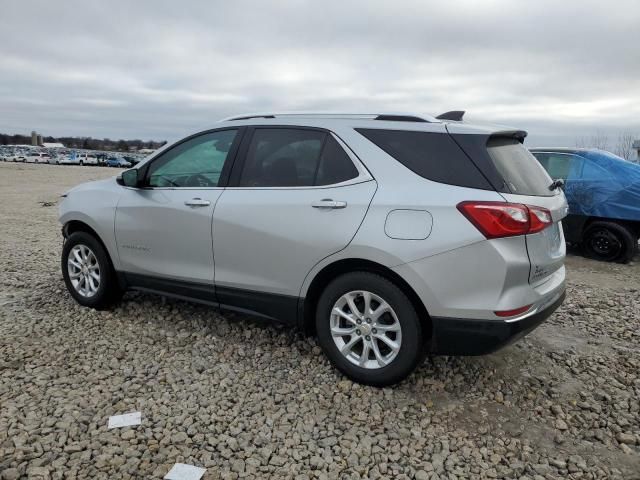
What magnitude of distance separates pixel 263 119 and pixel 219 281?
49.9 inches

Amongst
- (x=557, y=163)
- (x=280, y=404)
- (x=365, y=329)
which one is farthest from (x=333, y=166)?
(x=557, y=163)

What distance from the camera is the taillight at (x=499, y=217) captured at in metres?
2.86

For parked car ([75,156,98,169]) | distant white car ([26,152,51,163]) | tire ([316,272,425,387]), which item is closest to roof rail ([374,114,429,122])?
tire ([316,272,425,387])

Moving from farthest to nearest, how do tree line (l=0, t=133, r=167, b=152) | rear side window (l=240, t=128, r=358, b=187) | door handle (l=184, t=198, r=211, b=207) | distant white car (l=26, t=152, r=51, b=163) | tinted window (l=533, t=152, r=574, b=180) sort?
tree line (l=0, t=133, r=167, b=152)
distant white car (l=26, t=152, r=51, b=163)
tinted window (l=533, t=152, r=574, b=180)
door handle (l=184, t=198, r=211, b=207)
rear side window (l=240, t=128, r=358, b=187)

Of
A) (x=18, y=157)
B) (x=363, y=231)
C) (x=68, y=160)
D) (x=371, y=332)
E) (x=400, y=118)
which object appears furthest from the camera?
(x=18, y=157)

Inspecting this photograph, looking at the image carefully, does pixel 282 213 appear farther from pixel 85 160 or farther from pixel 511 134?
pixel 85 160

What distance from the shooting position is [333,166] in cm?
342

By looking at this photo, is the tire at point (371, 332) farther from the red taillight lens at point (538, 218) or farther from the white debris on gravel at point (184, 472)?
the white debris on gravel at point (184, 472)

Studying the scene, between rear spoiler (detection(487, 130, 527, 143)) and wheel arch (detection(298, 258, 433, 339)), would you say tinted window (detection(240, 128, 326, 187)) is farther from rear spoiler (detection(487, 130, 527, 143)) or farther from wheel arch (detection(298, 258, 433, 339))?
rear spoiler (detection(487, 130, 527, 143))

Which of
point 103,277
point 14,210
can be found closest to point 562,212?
point 103,277

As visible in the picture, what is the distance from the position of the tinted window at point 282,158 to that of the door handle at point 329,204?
19cm

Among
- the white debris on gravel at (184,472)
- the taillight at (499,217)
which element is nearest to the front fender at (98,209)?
the white debris on gravel at (184,472)

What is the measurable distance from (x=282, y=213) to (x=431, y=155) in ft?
3.44

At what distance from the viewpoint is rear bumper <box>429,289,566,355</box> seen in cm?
294
